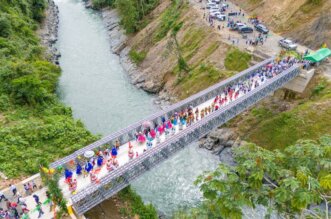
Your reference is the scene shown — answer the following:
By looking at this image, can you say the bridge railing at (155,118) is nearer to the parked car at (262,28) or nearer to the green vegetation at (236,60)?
the green vegetation at (236,60)

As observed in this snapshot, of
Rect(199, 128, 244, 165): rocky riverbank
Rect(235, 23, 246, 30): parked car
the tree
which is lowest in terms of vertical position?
Rect(199, 128, 244, 165): rocky riverbank

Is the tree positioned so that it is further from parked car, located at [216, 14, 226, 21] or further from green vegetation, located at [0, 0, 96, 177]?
parked car, located at [216, 14, 226, 21]

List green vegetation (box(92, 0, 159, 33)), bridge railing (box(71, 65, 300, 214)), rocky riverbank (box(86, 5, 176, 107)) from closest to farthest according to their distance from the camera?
bridge railing (box(71, 65, 300, 214))
rocky riverbank (box(86, 5, 176, 107))
green vegetation (box(92, 0, 159, 33))

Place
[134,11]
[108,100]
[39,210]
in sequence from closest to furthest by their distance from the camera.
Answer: [39,210], [108,100], [134,11]

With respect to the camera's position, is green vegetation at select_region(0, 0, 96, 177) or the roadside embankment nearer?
green vegetation at select_region(0, 0, 96, 177)

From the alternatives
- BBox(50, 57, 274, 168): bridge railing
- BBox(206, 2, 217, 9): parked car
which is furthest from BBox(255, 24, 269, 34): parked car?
BBox(50, 57, 274, 168): bridge railing

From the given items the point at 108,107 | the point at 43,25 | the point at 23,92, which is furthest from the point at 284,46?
the point at 43,25

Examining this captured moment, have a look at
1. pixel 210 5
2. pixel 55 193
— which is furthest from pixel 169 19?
pixel 55 193

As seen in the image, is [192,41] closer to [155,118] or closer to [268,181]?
[155,118]
